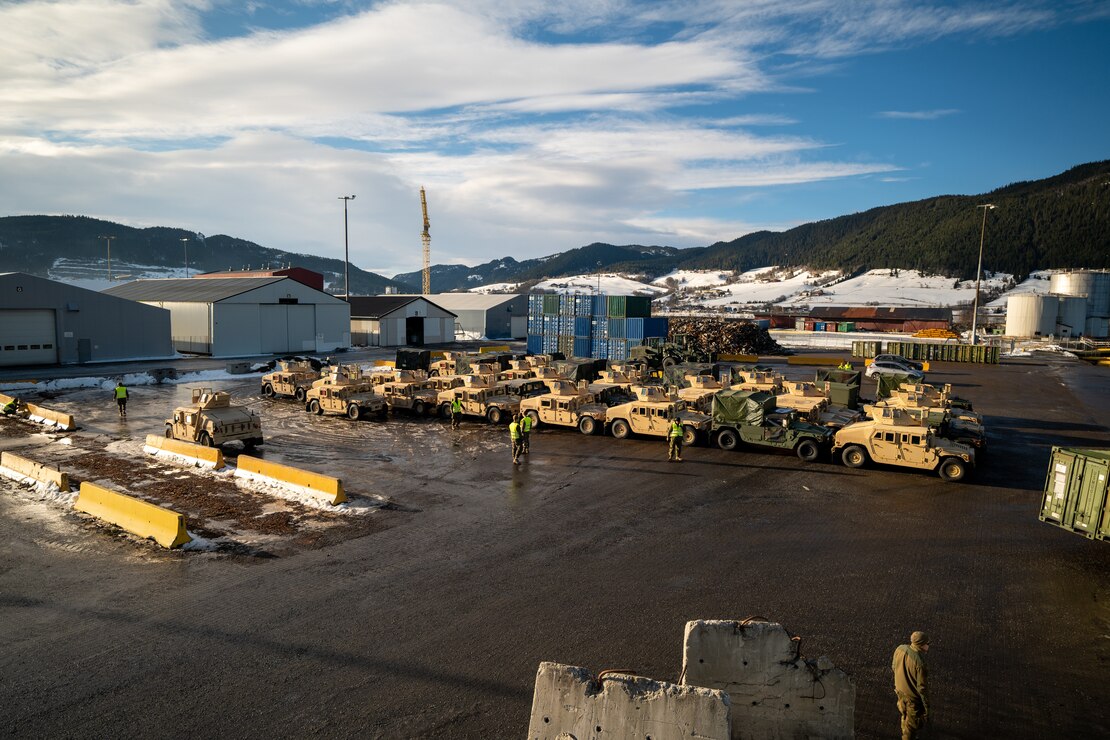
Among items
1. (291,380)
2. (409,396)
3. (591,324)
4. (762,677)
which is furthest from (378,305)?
(762,677)

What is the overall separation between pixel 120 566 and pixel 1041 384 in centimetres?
4643

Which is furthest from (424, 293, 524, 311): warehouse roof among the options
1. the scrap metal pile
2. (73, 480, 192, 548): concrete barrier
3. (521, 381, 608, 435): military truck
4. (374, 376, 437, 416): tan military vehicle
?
(73, 480, 192, 548): concrete barrier

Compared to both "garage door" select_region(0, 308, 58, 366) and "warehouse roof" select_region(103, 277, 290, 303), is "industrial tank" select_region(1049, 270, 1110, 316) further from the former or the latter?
"garage door" select_region(0, 308, 58, 366)

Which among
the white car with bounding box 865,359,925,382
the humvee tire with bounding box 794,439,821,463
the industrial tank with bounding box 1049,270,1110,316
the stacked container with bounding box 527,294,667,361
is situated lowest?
the humvee tire with bounding box 794,439,821,463

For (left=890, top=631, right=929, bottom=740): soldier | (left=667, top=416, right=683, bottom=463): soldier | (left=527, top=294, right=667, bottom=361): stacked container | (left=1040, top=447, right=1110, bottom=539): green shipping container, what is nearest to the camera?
(left=890, top=631, right=929, bottom=740): soldier

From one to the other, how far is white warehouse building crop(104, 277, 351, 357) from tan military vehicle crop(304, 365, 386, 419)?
27533mm

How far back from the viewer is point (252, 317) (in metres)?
55.5

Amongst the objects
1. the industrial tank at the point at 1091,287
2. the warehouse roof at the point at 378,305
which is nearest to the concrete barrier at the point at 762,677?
the warehouse roof at the point at 378,305

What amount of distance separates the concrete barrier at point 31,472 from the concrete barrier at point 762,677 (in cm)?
1719

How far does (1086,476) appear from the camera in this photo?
12.6 m

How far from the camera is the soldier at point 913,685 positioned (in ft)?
23.5

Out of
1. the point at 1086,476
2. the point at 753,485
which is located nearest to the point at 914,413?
the point at 753,485

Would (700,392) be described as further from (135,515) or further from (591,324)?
(591,324)

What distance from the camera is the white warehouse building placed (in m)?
54.1
